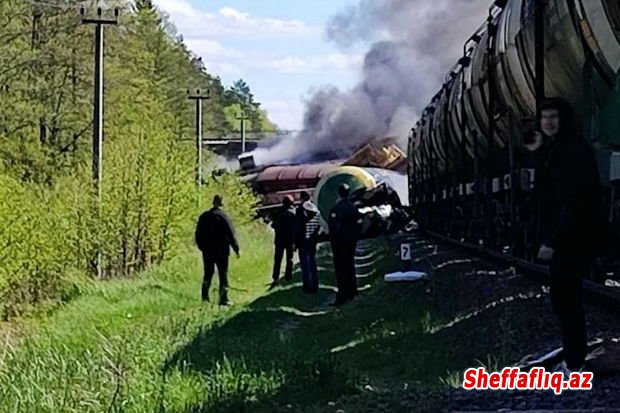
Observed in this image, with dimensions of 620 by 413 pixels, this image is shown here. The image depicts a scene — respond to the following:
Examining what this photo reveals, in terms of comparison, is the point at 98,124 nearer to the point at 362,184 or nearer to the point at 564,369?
the point at 362,184

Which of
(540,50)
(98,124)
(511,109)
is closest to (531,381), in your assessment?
(540,50)

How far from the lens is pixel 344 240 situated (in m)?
17.2

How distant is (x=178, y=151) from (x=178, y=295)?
8934 millimetres

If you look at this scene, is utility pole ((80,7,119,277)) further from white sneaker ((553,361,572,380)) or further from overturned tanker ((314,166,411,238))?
white sneaker ((553,361,572,380))

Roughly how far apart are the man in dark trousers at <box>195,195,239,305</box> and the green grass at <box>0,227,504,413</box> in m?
0.42

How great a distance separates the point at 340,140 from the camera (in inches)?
2977

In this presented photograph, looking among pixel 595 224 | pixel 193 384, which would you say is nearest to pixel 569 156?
pixel 595 224

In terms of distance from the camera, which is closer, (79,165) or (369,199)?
(79,165)

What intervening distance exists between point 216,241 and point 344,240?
100.0 inches

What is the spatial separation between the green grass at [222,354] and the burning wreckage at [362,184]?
366 inches

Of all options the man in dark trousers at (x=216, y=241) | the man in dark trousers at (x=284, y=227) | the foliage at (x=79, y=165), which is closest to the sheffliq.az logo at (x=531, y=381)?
the man in dark trousers at (x=216, y=241)

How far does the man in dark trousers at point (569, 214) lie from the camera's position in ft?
23.3

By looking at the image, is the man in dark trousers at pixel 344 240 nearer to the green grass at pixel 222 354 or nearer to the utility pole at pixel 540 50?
the green grass at pixel 222 354

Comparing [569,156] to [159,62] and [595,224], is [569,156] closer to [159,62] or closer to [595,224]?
[595,224]
